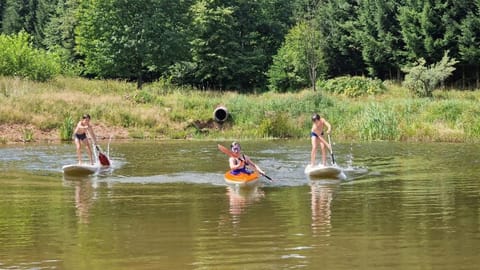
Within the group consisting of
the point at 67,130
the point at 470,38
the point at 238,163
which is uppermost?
the point at 470,38

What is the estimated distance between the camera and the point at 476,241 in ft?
31.5

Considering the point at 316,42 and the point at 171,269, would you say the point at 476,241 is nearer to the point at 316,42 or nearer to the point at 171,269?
the point at 171,269

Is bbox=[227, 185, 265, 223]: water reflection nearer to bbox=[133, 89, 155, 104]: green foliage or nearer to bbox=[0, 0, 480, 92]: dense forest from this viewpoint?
bbox=[133, 89, 155, 104]: green foliage

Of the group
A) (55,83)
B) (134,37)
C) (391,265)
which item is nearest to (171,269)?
(391,265)

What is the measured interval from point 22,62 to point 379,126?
24.3 meters

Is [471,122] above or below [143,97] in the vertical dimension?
below

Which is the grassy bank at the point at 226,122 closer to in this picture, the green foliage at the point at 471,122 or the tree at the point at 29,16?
the green foliage at the point at 471,122

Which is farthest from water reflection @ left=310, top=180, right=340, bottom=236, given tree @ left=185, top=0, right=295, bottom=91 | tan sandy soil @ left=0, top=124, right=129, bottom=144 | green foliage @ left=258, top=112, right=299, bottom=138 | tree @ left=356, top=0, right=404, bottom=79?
tree @ left=185, top=0, right=295, bottom=91

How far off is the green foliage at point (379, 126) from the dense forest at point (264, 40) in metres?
15.9

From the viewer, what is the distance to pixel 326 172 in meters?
18.4

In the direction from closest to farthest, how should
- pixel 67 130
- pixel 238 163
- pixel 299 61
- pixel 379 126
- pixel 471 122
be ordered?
pixel 238 163
pixel 471 122
pixel 379 126
pixel 67 130
pixel 299 61

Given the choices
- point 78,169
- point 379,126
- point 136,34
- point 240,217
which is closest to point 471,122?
point 379,126

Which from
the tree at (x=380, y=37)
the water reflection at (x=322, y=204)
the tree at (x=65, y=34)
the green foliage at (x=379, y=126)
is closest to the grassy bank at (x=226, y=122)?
the green foliage at (x=379, y=126)

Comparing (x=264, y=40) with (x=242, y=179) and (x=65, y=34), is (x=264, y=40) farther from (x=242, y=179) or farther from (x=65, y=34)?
(x=242, y=179)
